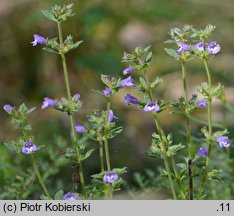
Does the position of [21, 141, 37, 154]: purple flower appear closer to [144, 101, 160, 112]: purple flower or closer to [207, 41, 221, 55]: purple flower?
[144, 101, 160, 112]: purple flower

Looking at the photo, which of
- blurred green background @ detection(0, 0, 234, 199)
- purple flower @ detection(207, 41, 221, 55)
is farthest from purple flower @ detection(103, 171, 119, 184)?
blurred green background @ detection(0, 0, 234, 199)

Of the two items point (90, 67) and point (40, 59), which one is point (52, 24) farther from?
point (90, 67)

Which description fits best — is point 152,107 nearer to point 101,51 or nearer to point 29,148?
point 29,148

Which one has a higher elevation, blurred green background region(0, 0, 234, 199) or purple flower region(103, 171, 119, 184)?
blurred green background region(0, 0, 234, 199)

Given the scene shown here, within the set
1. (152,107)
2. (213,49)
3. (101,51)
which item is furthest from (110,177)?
(101,51)

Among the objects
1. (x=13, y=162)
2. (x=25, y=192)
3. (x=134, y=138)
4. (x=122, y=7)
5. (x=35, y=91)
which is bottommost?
(x=25, y=192)

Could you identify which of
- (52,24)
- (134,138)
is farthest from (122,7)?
(134,138)

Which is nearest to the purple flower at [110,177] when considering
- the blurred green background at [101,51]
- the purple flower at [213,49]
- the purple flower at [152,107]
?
the purple flower at [152,107]

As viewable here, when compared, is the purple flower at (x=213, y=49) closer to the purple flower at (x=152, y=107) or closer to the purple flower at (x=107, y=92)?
the purple flower at (x=152, y=107)
